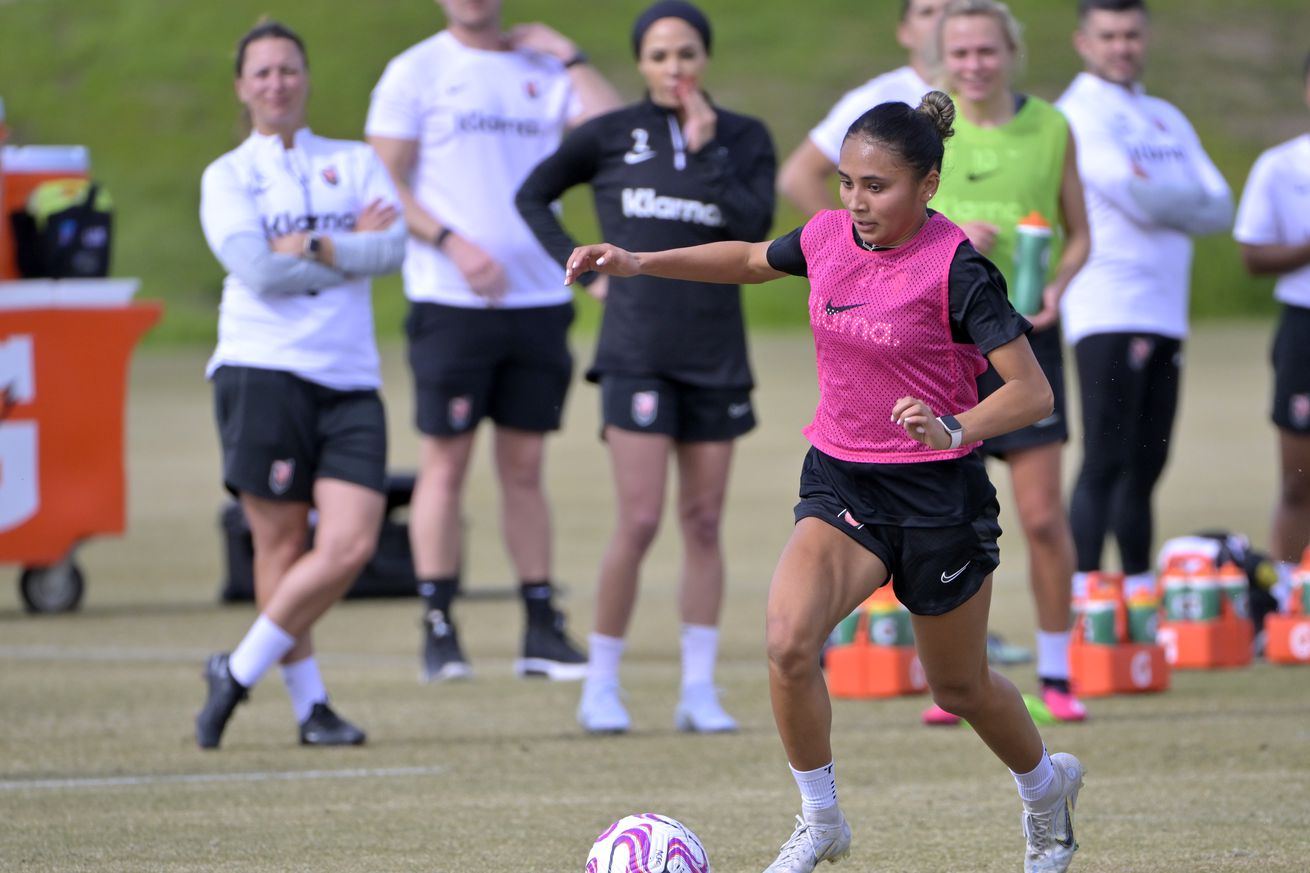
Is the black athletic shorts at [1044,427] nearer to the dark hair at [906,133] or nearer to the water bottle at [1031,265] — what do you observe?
the water bottle at [1031,265]

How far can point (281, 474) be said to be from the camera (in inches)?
271

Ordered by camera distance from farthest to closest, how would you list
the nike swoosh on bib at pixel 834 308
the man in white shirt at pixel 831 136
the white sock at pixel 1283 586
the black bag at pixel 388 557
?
the black bag at pixel 388 557 < the white sock at pixel 1283 586 < the man in white shirt at pixel 831 136 < the nike swoosh on bib at pixel 834 308

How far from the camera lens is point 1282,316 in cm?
938

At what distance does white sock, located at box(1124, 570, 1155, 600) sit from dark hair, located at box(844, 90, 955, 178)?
3941 millimetres

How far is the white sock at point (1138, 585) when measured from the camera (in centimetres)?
827

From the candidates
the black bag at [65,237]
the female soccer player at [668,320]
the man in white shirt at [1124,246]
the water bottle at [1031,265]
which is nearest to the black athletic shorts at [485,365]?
the female soccer player at [668,320]

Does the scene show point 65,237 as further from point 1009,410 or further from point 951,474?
point 1009,410

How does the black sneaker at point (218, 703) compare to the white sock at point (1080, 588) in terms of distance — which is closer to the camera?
the black sneaker at point (218, 703)

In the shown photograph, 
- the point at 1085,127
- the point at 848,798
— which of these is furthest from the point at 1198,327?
the point at 848,798

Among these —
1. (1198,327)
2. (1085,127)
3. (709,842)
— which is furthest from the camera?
(1198,327)

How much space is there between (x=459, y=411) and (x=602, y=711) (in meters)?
1.99

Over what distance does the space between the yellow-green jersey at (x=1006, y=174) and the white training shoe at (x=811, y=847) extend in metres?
2.79

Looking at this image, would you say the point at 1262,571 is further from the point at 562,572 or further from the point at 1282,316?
the point at 562,572

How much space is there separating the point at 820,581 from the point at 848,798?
1.52 metres
